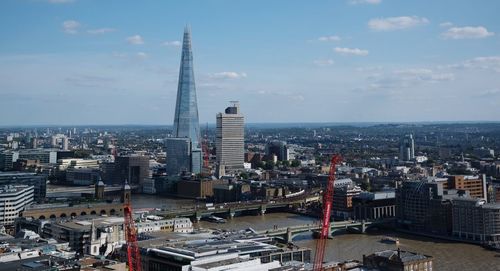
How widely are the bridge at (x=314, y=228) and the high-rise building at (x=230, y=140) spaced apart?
44757 millimetres

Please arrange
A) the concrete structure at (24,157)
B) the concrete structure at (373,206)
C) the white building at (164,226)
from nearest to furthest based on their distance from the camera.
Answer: the white building at (164,226) → the concrete structure at (373,206) → the concrete structure at (24,157)

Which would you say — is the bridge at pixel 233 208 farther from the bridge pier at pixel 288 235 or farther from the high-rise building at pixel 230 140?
the high-rise building at pixel 230 140

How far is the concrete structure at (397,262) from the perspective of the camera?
80.6 feet

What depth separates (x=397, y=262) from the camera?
2456 centimetres

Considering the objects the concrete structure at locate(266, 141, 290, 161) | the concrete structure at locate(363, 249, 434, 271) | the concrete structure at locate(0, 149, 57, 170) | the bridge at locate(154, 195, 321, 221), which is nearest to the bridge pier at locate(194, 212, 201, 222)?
the bridge at locate(154, 195, 321, 221)

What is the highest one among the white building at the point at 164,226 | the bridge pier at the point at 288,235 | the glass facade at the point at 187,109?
the glass facade at the point at 187,109

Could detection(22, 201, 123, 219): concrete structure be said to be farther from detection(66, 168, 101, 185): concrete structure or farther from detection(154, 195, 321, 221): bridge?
detection(66, 168, 101, 185): concrete structure

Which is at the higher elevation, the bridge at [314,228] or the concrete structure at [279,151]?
the concrete structure at [279,151]

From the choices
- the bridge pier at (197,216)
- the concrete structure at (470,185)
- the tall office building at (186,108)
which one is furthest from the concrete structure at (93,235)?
the tall office building at (186,108)

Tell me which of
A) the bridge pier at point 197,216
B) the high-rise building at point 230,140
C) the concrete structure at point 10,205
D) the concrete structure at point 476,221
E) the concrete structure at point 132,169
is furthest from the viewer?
the high-rise building at point 230,140

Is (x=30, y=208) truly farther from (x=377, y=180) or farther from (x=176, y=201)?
(x=377, y=180)

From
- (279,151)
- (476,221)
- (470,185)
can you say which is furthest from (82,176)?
(476,221)

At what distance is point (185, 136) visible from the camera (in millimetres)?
86312

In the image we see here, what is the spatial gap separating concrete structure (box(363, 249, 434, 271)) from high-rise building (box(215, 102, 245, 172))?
61.9 meters
